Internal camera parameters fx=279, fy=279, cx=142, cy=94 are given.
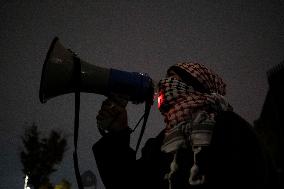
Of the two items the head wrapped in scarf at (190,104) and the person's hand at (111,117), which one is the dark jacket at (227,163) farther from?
the person's hand at (111,117)

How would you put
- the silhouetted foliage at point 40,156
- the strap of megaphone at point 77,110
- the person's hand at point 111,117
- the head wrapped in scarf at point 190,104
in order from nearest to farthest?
the head wrapped in scarf at point 190,104
the strap of megaphone at point 77,110
the person's hand at point 111,117
the silhouetted foliage at point 40,156

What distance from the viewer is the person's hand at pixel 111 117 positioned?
2.53 metres

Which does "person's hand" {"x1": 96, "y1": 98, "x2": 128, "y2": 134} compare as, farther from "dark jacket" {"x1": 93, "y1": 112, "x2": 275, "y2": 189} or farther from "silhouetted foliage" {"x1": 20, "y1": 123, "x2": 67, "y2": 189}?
"silhouetted foliage" {"x1": 20, "y1": 123, "x2": 67, "y2": 189}

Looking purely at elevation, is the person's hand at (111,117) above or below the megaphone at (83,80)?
below

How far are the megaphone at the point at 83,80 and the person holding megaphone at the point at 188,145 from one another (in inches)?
6.5

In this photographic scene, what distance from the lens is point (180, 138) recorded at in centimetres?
194

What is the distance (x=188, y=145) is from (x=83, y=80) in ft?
3.92

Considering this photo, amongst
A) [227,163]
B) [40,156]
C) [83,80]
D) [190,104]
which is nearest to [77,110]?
[83,80]

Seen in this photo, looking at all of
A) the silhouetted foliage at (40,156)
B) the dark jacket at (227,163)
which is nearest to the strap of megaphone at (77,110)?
the dark jacket at (227,163)

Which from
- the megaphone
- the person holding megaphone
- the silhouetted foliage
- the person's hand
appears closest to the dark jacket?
the person holding megaphone

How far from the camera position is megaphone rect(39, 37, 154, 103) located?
2584 mm

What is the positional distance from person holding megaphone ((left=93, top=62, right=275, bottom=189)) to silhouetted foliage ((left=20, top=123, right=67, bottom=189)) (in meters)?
26.6

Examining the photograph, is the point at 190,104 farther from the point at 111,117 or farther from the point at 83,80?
the point at 83,80

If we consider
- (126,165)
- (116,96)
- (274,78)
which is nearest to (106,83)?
(116,96)
